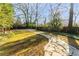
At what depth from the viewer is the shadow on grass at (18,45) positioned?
1.43 metres

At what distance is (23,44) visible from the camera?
4.74 feet

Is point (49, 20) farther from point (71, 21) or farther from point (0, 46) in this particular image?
point (0, 46)

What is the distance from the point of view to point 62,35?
1452 mm

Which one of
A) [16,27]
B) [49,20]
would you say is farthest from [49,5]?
[16,27]

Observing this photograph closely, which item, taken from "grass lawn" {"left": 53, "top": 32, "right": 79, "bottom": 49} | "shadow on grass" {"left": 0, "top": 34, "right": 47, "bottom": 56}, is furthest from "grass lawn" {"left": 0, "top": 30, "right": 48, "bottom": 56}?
"grass lawn" {"left": 53, "top": 32, "right": 79, "bottom": 49}

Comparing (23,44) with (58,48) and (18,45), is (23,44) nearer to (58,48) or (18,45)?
(18,45)

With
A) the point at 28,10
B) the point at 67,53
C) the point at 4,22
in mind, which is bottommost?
the point at 67,53

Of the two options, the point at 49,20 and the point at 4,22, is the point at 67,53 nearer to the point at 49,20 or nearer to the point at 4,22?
the point at 49,20

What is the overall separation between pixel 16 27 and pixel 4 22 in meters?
0.12

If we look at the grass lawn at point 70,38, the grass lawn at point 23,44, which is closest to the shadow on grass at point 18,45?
the grass lawn at point 23,44

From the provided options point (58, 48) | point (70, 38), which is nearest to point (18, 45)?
point (58, 48)

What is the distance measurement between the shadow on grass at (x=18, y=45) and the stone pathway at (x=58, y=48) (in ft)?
0.27

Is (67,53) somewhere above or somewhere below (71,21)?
below

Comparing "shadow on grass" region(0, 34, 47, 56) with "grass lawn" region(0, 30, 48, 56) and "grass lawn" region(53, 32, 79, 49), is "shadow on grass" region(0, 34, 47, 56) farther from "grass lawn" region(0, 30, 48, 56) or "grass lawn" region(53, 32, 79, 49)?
"grass lawn" region(53, 32, 79, 49)
